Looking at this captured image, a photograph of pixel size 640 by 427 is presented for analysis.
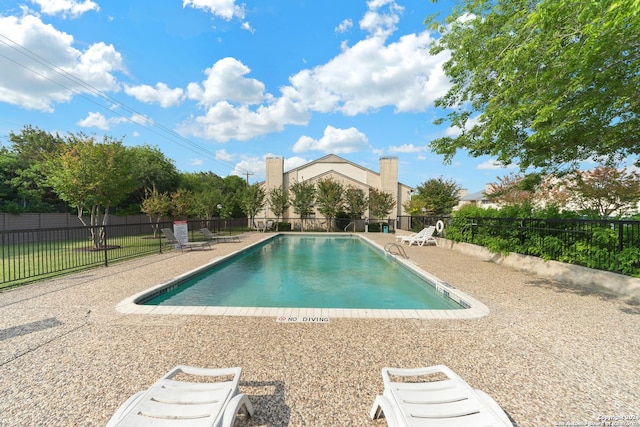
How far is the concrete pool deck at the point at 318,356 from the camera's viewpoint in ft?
7.89

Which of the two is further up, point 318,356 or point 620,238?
point 620,238

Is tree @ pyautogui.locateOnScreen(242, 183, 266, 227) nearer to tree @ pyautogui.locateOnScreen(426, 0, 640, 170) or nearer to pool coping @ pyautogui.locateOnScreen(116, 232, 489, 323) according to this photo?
tree @ pyautogui.locateOnScreen(426, 0, 640, 170)

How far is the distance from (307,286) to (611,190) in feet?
60.4

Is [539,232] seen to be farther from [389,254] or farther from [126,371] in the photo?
[126,371]

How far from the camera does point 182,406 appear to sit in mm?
1989

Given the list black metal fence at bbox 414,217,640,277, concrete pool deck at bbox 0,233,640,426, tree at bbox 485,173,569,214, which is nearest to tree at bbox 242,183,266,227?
tree at bbox 485,173,569,214

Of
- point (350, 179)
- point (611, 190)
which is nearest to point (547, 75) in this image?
point (611, 190)

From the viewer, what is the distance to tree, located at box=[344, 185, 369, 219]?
27391mm

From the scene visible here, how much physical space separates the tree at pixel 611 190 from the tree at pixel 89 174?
2296cm

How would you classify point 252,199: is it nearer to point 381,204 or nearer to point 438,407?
point 381,204

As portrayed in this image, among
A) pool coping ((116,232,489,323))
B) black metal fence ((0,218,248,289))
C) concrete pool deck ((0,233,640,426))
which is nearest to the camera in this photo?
concrete pool deck ((0,233,640,426))

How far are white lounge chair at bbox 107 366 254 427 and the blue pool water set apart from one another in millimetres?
3959

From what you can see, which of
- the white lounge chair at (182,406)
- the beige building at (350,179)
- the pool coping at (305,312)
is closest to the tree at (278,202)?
the beige building at (350,179)

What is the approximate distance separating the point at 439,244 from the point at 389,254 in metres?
4.71
